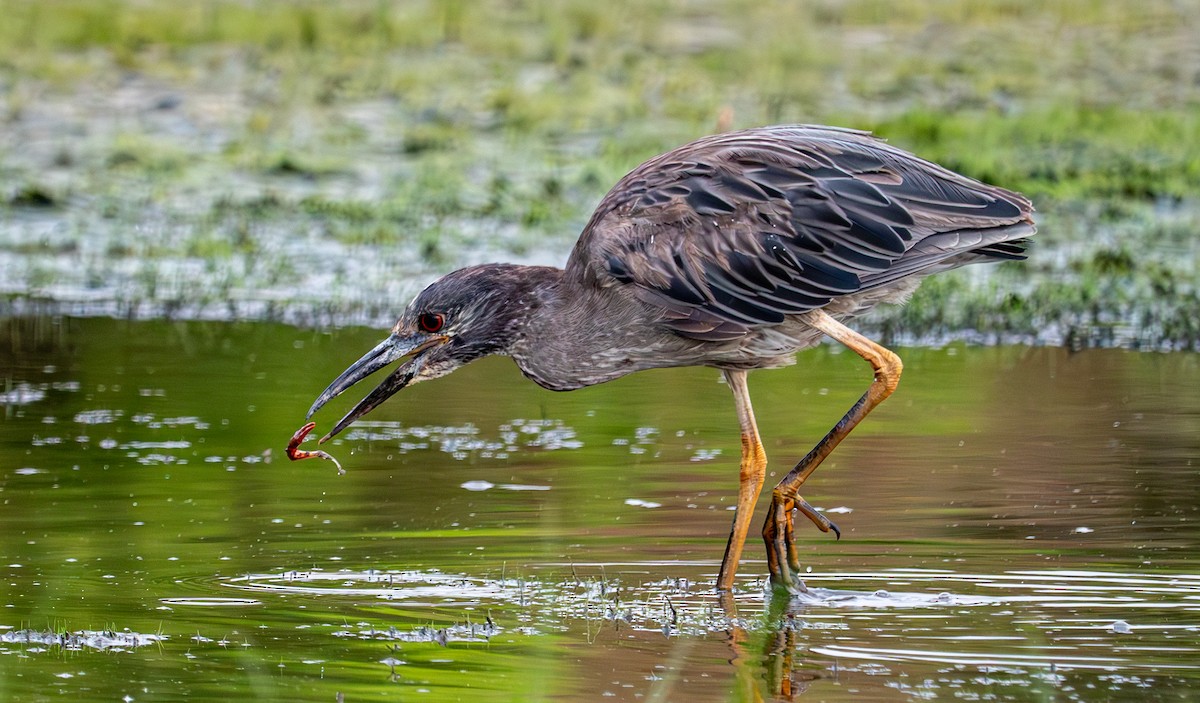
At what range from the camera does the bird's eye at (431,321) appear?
7.31 m

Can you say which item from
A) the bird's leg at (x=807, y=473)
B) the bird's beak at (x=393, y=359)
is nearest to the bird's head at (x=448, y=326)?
the bird's beak at (x=393, y=359)

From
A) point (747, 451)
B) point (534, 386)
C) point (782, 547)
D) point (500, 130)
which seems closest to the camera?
point (782, 547)

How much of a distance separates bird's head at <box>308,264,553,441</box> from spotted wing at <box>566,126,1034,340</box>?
0.97 ft

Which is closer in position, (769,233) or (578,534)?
(769,233)

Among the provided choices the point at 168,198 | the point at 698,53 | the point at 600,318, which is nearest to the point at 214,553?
the point at 600,318

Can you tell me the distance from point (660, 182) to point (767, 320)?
62cm

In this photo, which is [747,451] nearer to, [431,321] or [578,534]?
[578,534]

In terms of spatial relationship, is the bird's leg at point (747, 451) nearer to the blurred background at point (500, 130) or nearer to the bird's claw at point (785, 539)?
the bird's claw at point (785, 539)

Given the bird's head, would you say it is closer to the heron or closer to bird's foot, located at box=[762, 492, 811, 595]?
the heron

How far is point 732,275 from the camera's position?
7.14 metres

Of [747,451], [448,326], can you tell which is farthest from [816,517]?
[448,326]

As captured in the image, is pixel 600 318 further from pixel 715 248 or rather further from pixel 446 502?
pixel 446 502

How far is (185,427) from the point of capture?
990 cm

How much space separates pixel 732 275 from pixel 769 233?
0.70 ft
